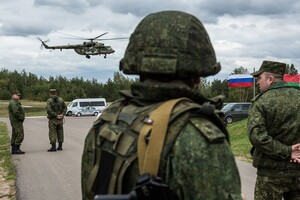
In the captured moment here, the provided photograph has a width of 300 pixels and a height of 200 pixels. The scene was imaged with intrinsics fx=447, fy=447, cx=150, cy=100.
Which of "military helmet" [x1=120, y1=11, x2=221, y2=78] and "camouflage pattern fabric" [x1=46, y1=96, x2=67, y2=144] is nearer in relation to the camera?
"military helmet" [x1=120, y1=11, x2=221, y2=78]

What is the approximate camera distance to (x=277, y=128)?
4.02 meters

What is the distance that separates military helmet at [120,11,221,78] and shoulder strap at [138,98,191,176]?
0.17m

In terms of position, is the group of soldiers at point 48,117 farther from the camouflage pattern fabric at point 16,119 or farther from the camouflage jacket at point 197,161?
the camouflage jacket at point 197,161

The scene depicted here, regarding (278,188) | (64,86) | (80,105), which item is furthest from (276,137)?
(64,86)

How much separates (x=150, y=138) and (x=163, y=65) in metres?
0.33

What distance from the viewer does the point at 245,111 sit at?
3244 cm

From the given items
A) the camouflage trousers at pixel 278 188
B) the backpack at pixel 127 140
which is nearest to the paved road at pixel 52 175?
the camouflage trousers at pixel 278 188

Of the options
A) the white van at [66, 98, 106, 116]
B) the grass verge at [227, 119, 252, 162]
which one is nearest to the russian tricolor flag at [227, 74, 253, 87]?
the grass verge at [227, 119, 252, 162]

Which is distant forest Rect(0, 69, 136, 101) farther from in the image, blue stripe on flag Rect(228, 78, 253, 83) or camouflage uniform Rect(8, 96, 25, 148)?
camouflage uniform Rect(8, 96, 25, 148)

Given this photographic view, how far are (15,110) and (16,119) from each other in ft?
1.11

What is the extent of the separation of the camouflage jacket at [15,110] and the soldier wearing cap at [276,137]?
9.66m

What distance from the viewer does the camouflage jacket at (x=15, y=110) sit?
12570 millimetres

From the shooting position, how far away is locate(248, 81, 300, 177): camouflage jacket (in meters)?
3.96

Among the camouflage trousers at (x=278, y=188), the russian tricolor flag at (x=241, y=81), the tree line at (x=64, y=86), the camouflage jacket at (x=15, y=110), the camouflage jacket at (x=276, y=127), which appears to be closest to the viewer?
the camouflage jacket at (x=276, y=127)
